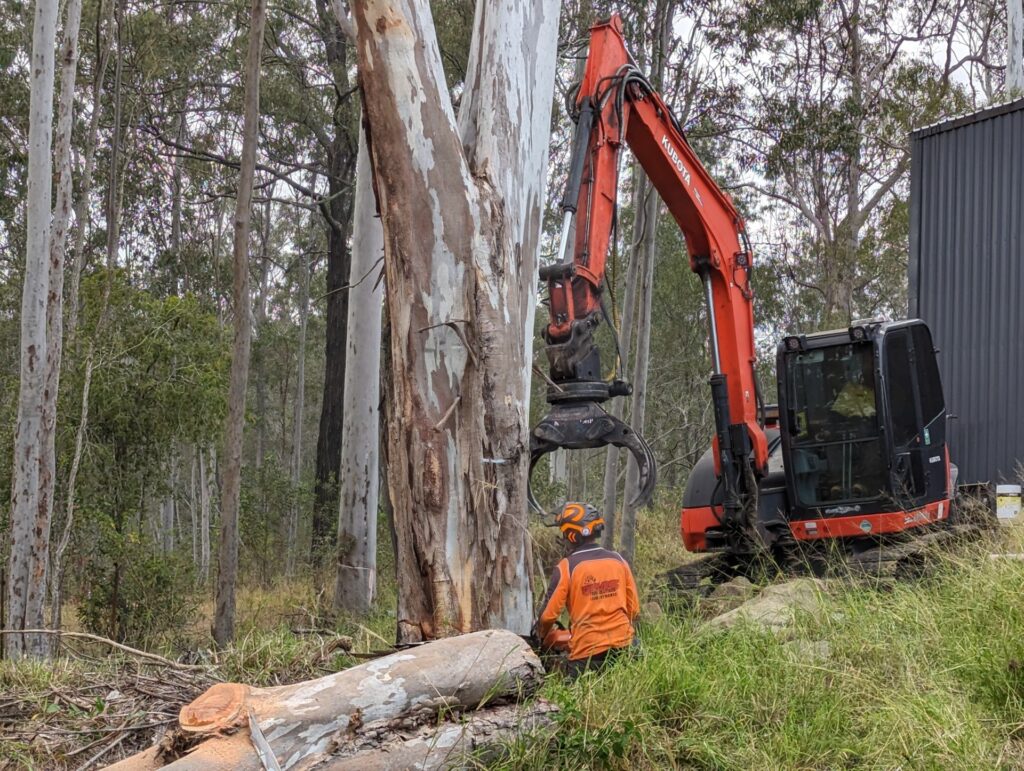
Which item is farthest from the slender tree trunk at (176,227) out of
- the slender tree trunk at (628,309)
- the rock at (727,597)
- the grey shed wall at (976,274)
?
the rock at (727,597)

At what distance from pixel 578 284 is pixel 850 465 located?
408 cm

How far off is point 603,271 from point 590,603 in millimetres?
2569

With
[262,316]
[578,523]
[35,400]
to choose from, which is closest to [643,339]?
[35,400]

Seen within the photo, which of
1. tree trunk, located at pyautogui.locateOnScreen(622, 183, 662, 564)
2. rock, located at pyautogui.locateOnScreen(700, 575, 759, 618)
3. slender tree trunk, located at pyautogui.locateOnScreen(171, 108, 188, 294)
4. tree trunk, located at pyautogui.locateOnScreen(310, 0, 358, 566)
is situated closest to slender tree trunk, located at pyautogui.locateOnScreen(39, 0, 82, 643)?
tree trunk, located at pyautogui.locateOnScreen(310, 0, 358, 566)

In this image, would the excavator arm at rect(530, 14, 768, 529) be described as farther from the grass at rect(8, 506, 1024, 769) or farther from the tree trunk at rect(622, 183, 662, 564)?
the tree trunk at rect(622, 183, 662, 564)

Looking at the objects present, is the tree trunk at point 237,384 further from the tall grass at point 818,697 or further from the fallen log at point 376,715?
the fallen log at point 376,715

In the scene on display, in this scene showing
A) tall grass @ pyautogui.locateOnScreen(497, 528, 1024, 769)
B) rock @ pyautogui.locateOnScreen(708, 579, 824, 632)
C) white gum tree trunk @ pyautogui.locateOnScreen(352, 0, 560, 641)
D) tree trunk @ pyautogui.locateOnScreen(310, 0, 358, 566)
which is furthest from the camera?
tree trunk @ pyautogui.locateOnScreen(310, 0, 358, 566)

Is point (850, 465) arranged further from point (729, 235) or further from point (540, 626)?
point (540, 626)

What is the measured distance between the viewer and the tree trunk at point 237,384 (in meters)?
9.44

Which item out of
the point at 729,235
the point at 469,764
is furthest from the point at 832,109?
the point at 469,764

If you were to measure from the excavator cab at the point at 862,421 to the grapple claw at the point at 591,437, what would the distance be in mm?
4293

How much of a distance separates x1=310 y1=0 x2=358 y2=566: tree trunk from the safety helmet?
37.2ft

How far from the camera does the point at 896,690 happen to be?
479 centimetres

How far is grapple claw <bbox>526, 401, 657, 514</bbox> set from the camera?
560cm
